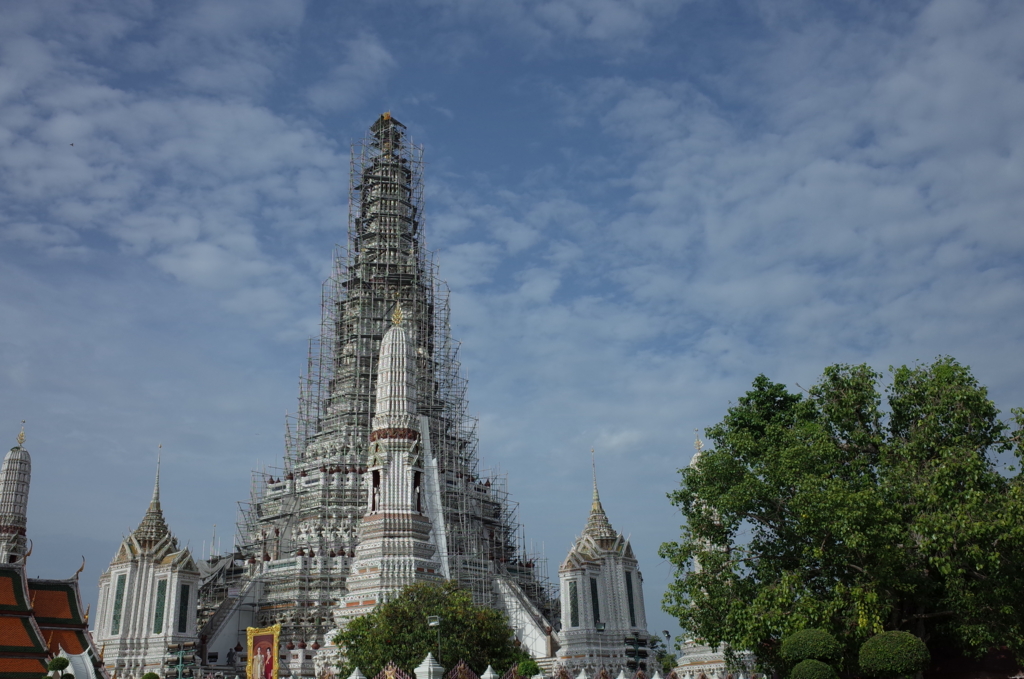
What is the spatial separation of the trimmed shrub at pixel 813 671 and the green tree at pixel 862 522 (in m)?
1.26

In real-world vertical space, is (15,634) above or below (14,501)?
below

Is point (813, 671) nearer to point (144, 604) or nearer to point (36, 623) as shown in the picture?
point (36, 623)

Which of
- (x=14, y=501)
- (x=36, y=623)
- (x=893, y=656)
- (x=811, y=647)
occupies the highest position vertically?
(x=14, y=501)

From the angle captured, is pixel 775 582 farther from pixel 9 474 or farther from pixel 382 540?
pixel 9 474

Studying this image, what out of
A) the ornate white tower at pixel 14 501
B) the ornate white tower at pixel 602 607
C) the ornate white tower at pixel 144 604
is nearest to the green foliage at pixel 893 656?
the ornate white tower at pixel 602 607

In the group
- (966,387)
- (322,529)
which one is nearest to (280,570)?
(322,529)

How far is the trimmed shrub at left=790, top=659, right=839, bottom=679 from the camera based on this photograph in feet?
67.5

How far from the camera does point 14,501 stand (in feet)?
157

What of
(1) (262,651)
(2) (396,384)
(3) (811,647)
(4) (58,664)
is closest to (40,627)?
(4) (58,664)

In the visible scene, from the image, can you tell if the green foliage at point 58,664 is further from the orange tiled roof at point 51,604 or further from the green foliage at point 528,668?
the green foliage at point 528,668

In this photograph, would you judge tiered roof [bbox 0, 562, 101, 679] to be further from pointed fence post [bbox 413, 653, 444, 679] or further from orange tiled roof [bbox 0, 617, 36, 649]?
pointed fence post [bbox 413, 653, 444, 679]

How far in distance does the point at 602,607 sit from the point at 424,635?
571 inches

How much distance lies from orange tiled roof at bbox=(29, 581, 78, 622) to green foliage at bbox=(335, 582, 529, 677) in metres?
10.3

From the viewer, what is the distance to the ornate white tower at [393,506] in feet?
119
